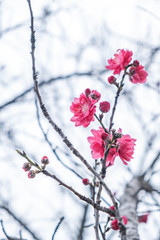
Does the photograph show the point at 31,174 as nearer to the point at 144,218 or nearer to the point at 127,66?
the point at 127,66

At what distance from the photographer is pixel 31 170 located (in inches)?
45.9

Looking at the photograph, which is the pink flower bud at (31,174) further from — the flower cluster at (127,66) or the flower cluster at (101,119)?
the flower cluster at (127,66)

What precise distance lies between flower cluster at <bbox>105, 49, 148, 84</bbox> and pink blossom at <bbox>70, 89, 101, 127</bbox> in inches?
5.5

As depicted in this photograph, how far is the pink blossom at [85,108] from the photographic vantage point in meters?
1.22

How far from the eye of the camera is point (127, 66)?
1349 millimetres

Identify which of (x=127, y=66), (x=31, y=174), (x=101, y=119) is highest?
(x=127, y=66)

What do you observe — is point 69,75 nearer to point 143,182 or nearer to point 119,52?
point 143,182

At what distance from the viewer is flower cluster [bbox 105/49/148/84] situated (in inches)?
52.9

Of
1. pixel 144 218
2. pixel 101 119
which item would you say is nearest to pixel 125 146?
pixel 101 119

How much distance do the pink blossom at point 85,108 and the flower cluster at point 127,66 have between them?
140mm

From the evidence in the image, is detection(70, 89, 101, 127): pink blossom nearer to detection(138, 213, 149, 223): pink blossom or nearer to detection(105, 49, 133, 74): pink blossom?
detection(105, 49, 133, 74): pink blossom

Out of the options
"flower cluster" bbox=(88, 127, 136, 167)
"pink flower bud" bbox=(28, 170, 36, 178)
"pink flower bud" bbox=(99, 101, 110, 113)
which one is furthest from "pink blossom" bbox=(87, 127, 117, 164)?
"pink flower bud" bbox=(28, 170, 36, 178)

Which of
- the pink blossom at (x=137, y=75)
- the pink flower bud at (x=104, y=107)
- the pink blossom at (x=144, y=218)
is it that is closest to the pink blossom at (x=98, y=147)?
the pink flower bud at (x=104, y=107)

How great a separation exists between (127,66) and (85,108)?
12.0 inches
